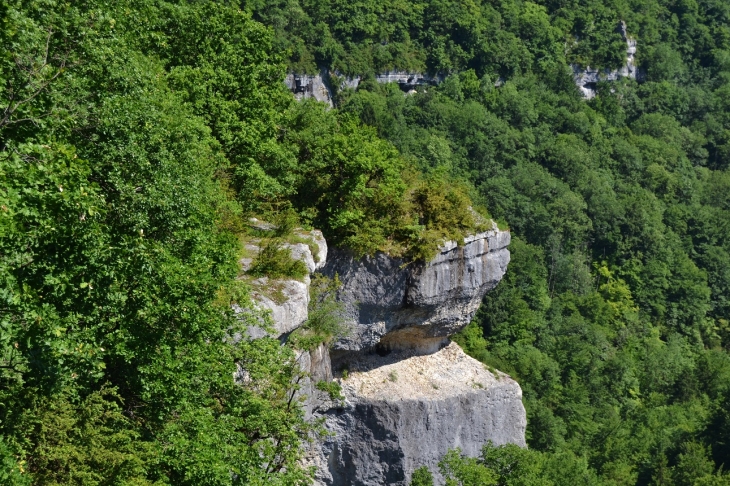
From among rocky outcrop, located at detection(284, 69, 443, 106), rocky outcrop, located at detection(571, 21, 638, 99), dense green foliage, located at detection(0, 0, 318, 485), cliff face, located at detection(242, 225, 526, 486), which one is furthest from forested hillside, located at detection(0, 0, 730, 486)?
rocky outcrop, located at detection(571, 21, 638, 99)

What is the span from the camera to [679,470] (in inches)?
1622

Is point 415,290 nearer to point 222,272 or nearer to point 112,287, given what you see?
point 222,272

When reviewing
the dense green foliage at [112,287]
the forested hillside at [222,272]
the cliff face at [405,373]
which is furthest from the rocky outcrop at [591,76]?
the dense green foliage at [112,287]

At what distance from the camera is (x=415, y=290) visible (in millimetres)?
24750

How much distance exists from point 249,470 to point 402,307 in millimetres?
11711

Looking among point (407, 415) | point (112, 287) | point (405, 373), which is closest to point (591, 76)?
point (405, 373)

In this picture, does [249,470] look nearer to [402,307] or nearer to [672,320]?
[402,307]

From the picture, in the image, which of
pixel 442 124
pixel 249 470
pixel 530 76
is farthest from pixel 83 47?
pixel 530 76

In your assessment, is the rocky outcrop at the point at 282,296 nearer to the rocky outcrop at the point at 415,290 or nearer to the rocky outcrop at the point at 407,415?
the rocky outcrop at the point at 415,290

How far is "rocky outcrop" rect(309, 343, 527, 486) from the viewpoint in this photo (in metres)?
25.1

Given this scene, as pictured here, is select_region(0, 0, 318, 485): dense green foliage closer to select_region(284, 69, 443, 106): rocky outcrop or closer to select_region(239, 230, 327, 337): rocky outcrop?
select_region(239, 230, 327, 337): rocky outcrop

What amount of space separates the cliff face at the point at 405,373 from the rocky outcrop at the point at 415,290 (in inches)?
1.2

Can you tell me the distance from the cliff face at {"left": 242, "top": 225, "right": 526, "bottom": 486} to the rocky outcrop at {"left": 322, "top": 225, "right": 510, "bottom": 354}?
3 cm

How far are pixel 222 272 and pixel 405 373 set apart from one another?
1333cm
